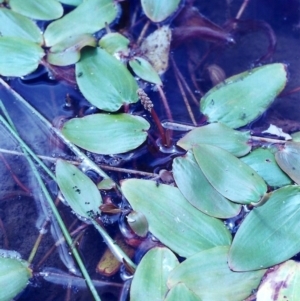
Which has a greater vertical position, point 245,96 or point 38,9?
point 38,9

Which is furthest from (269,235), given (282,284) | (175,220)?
(175,220)

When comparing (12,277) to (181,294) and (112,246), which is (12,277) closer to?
(112,246)

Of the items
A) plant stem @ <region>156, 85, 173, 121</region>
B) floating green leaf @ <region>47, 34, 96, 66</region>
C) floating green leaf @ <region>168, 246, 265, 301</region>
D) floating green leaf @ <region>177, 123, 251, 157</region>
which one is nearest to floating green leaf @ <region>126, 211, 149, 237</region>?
floating green leaf @ <region>168, 246, 265, 301</region>

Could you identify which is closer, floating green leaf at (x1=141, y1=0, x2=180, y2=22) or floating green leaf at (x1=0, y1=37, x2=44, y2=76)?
floating green leaf at (x1=0, y1=37, x2=44, y2=76)

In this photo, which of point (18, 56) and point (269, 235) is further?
point (18, 56)

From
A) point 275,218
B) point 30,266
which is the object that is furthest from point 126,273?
point 275,218

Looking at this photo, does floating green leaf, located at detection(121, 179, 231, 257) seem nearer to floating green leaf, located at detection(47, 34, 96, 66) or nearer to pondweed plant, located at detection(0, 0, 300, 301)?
pondweed plant, located at detection(0, 0, 300, 301)
